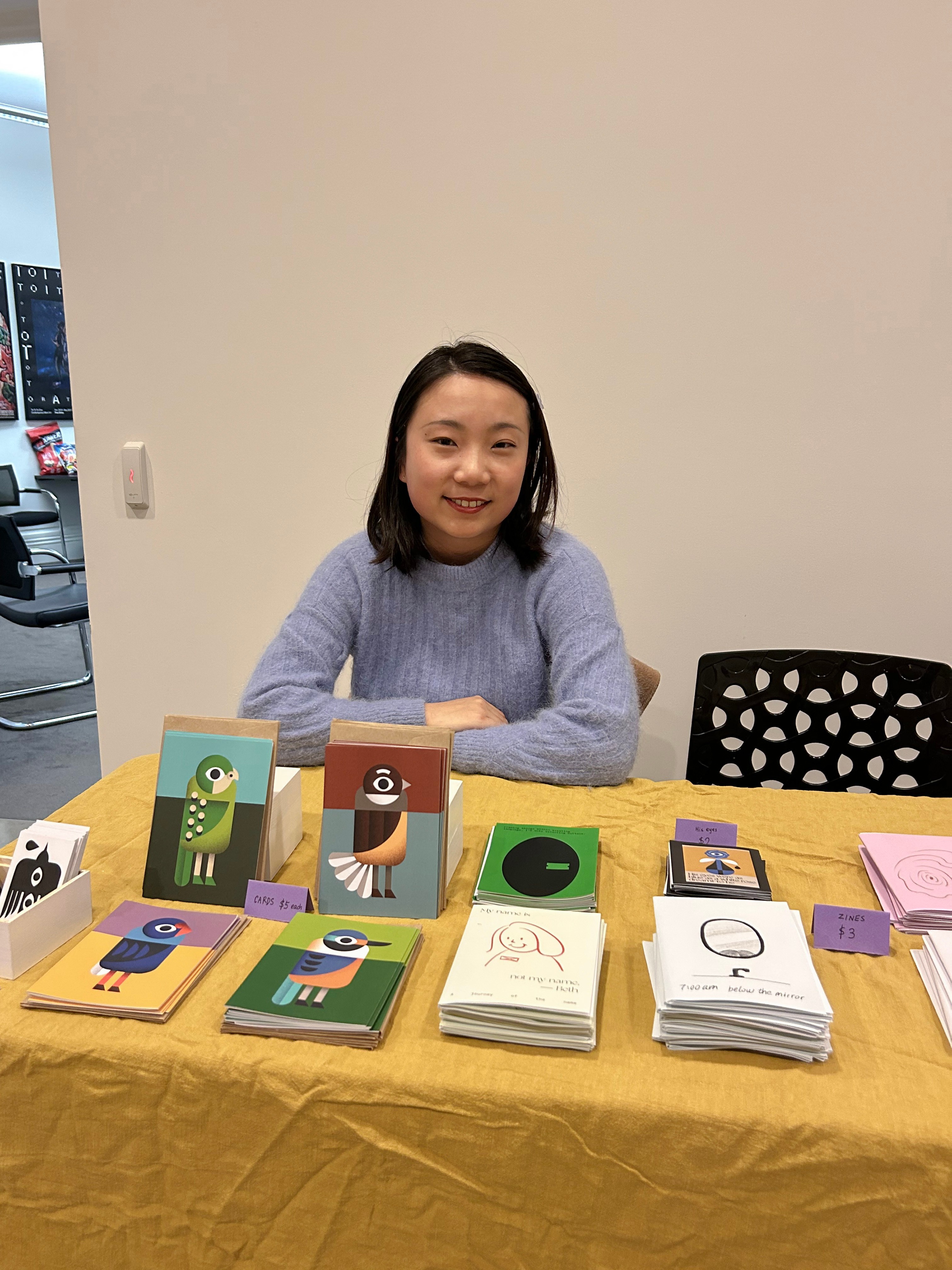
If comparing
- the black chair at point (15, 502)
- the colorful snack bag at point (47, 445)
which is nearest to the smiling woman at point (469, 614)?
the black chair at point (15, 502)

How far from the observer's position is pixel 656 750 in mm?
2469

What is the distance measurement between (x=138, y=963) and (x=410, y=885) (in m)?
0.29

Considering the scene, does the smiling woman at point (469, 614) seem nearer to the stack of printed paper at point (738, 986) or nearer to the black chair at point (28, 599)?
the stack of printed paper at point (738, 986)

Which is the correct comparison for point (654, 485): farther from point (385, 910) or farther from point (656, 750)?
point (385, 910)

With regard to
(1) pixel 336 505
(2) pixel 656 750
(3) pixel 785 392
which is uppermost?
(3) pixel 785 392

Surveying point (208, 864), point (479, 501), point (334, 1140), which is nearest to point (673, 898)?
point (334, 1140)

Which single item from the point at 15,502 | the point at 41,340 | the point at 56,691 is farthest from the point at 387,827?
the point at 41,340

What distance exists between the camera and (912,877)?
3.54 feet

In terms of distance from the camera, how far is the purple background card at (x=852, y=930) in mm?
960

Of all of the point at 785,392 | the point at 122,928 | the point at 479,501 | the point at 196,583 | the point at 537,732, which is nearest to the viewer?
the point at 122,928

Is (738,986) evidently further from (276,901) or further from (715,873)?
(276,901)

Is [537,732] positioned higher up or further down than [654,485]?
further down

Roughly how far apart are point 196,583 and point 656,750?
1382 mm

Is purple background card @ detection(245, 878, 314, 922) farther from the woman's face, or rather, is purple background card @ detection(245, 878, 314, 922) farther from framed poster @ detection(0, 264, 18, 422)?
framed poster @ detection(0, 264, 18, 422)
